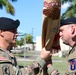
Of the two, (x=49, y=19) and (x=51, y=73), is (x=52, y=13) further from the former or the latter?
(x=51, y=73)

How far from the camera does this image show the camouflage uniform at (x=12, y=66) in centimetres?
291

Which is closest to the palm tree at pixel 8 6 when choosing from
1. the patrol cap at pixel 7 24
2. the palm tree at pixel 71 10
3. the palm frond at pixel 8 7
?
the palm frond at pixel 8 7

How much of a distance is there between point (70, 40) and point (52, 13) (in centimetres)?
47

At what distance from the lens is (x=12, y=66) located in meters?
2.99

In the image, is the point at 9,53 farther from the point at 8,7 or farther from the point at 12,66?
the point at 8,7

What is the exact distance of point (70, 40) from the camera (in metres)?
3.22

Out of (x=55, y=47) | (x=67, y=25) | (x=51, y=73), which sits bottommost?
(x=51, y=73)

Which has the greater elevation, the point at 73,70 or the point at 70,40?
the point at 70,40

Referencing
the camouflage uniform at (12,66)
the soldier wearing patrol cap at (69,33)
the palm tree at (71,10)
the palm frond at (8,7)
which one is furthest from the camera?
the palm tree at (71,10)

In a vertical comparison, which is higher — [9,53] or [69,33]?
[69,33]

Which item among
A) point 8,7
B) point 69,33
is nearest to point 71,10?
point 8,7

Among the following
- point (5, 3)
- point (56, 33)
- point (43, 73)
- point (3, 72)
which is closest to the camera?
point (3, 72)

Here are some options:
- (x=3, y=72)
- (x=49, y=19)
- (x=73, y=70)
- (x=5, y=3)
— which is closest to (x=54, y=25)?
(x=49, y=19)

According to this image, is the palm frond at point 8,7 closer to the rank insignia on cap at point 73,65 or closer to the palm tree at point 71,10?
the palm tree at point 71,10
